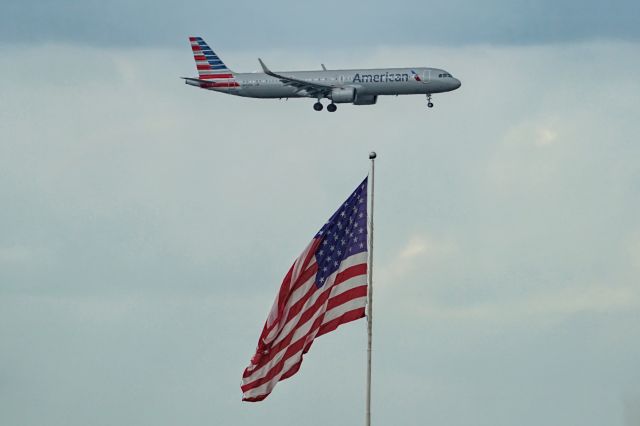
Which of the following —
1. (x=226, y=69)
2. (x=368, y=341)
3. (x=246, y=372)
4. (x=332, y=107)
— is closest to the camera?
(x=368, y=341)

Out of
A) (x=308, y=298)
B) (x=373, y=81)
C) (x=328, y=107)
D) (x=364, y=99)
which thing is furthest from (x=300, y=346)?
(x=364, y=99)

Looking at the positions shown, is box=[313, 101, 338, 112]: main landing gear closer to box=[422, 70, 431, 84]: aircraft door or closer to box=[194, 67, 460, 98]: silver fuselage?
box=[194, 67, 460, 98]: silver fuselage

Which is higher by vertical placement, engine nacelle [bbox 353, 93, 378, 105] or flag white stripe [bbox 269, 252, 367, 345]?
engine nacelle [bbox 353, 93, 378, 105]

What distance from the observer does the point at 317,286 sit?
4491 cm

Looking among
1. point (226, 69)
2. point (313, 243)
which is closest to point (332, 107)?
point (226, 69)

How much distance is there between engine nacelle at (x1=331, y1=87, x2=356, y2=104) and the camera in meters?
120

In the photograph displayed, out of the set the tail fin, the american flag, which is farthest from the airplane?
the american flag

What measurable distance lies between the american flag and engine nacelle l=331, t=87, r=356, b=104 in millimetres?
75776

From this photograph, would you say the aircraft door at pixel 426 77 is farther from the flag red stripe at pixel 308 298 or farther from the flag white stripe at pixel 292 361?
the flag white stripe at pixel 292 361

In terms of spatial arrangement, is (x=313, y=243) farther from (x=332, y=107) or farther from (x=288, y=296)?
(x=332, y=107)

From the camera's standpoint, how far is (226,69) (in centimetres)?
13375

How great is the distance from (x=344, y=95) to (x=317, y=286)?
76.4m

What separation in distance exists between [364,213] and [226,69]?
9009 centimetres

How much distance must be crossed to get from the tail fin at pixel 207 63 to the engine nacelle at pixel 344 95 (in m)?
13.2
